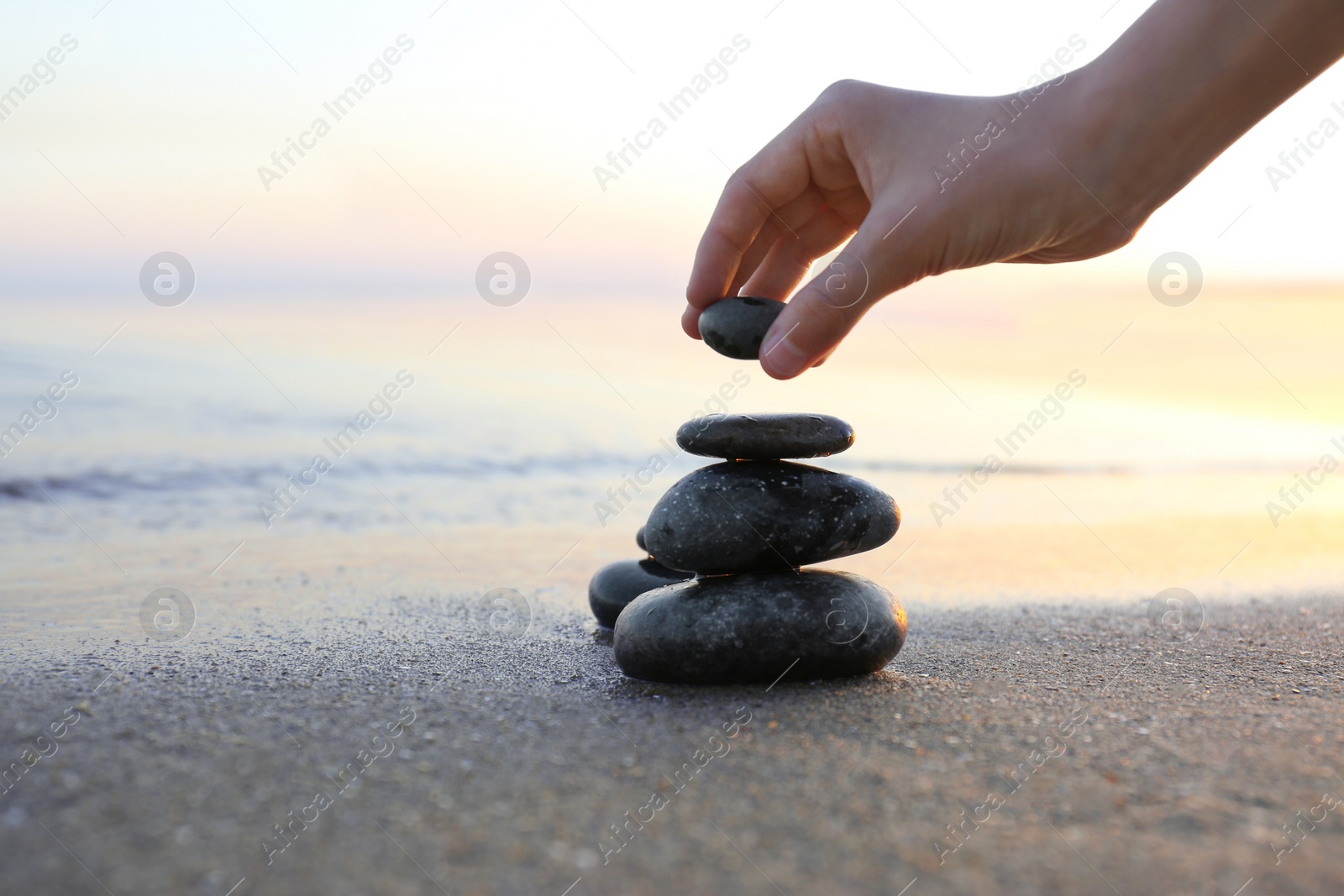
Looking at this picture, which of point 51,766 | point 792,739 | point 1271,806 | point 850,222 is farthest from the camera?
point 850,222

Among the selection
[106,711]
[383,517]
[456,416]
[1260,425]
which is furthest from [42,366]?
[1260,425]

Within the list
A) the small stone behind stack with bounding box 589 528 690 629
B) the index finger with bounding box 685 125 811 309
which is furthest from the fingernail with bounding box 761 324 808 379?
the small stone behind stack with bounding box 589 528 690 629

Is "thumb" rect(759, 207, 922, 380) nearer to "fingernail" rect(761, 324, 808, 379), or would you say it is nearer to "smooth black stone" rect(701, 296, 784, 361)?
"fingernail" rect(761, 324, 808, 379)

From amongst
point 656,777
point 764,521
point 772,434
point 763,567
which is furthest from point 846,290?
point 656,777

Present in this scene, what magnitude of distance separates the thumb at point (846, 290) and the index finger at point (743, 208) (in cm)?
68

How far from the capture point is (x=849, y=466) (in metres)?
11.3

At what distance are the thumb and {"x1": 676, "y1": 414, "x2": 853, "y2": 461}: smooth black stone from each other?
374 millimetres

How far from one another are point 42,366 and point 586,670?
13.1m

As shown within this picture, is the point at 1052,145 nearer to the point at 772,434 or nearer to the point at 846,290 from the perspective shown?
the point at 846,290

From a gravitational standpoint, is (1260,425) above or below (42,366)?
above

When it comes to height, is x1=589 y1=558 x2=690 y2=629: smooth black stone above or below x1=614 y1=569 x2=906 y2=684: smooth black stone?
below

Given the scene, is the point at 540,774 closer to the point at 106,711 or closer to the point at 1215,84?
the point at 106,711

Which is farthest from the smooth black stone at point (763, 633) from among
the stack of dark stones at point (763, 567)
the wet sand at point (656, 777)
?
the wet sand at point (656, 777)

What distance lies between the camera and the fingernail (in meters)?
3.02
